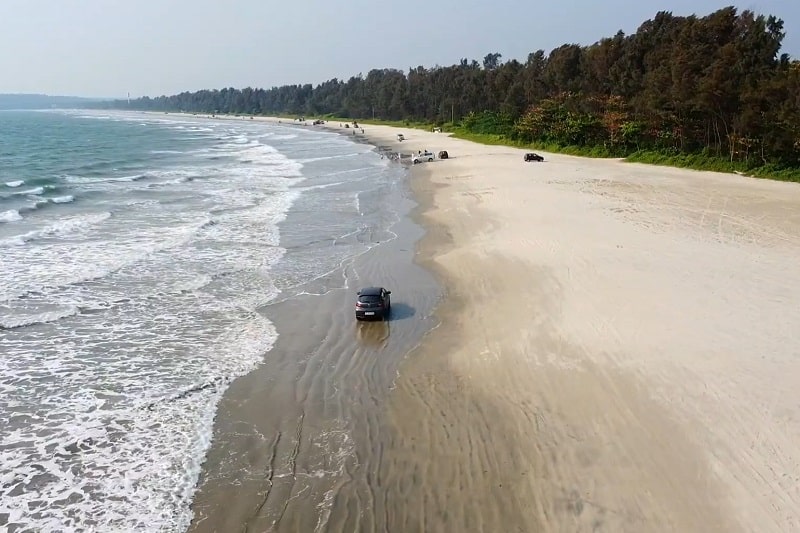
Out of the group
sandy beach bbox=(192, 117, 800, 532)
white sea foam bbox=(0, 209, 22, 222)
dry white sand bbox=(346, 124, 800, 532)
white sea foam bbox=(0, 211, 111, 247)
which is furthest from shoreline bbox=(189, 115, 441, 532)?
white sea foam bbox=(0, 209, 22, 222)

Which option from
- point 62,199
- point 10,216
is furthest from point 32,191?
point 10,216

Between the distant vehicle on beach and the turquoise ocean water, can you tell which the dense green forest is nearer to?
the distant vehicle on beach

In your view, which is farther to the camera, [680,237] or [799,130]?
[799,130]

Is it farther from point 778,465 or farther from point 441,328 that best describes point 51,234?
point 778,465

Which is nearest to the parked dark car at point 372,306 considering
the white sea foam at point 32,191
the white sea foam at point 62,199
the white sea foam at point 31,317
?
the white sea foam at point 31,317

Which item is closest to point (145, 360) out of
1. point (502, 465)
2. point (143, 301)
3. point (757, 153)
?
point (143, 301)

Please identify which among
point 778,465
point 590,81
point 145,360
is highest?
point 590,81

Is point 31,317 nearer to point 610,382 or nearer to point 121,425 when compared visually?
point 121,425
